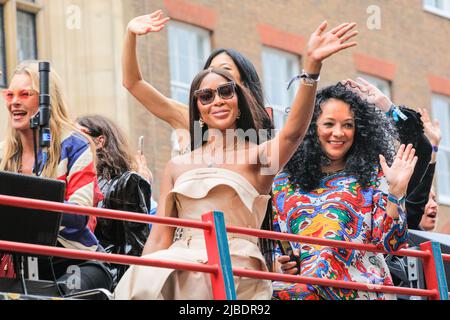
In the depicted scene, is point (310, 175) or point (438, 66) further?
point (438, 66)

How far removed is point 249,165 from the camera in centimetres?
733

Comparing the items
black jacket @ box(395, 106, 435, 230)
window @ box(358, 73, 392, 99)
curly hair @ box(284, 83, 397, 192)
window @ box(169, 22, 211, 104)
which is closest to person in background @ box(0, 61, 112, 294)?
curly hair @ box(284, 83, 397, 192)

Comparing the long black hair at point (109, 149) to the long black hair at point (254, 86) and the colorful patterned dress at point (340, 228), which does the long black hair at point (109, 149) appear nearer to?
the long black hair at point (254, 86)

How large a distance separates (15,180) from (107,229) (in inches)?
75.0

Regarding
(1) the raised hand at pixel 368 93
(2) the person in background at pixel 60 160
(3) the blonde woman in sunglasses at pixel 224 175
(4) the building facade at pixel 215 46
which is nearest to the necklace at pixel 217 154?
(3) the blonde woman in sunglasses at pixel 224 175

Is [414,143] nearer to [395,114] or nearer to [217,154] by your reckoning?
[395,114]

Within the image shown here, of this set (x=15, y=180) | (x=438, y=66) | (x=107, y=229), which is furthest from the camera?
(x=438, y=66)

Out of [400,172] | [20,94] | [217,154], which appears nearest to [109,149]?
[20,94]

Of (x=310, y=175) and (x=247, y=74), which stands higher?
(x=247, y=74)

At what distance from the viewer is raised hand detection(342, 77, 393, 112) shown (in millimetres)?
8531

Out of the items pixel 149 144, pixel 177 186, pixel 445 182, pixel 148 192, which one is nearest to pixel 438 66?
pixel 445 182

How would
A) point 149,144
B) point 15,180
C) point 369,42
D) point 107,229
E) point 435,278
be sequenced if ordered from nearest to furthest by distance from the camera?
1. point 15,180
2. point 435,278
3. point 107,229
4. point 149,144
5. point 369,42
